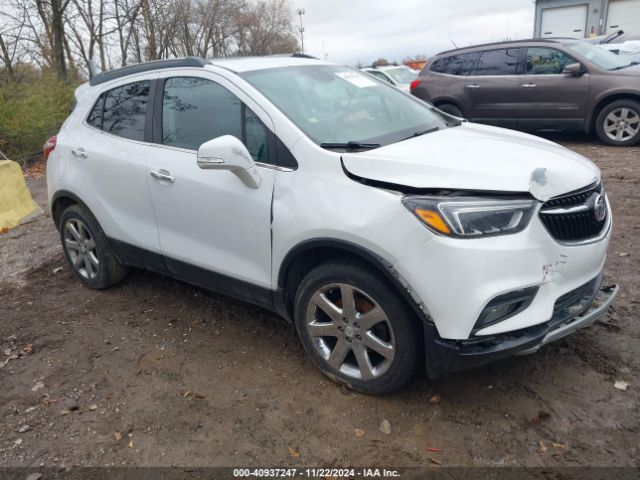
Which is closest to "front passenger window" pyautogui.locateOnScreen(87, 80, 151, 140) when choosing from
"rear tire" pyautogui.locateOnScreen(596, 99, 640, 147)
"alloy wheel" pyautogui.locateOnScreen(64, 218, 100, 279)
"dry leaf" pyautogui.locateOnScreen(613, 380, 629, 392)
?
"alloy wheel" pyautogui.locateOnScreen(64, 218, 100, 279)

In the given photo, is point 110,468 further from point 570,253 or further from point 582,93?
point 582,93

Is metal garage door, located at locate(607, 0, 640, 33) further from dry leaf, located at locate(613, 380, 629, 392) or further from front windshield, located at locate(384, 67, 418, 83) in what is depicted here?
dry leaf, located at locate(613, 380, 629, 392)

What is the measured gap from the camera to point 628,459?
2.44m

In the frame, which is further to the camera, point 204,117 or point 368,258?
point 204,117

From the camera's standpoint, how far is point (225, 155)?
115 inches

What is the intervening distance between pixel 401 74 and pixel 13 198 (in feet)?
38.1

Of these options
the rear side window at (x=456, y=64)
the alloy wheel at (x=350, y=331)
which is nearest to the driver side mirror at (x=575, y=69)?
the rear side window at (x=456, y=64)

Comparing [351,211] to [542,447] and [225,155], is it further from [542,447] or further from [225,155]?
[542,447]

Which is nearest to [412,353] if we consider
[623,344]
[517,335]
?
[517,335]

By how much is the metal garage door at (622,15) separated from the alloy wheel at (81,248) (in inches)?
1202

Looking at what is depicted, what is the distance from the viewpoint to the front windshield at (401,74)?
15.6 m

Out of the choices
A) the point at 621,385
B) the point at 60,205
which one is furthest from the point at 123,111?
the point at 621,385

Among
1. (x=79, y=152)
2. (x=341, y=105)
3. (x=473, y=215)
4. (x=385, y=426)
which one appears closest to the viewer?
(x=473, y=215)

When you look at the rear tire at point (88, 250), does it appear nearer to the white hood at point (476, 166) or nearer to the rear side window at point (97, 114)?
the rear side window at point (97, 114)
